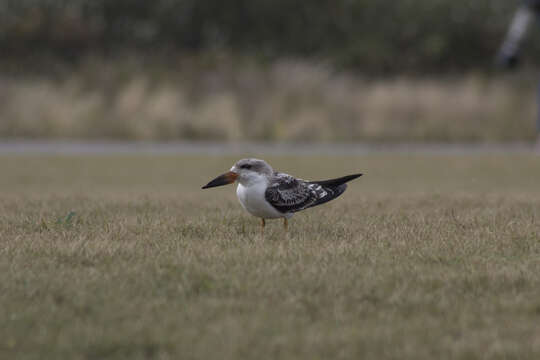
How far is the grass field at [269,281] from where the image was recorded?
300 cm

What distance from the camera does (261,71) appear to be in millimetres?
23016

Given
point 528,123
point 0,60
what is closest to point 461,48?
point 528,123

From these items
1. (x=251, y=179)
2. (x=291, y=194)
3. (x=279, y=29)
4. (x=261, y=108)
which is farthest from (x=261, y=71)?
(x=251, y=179)

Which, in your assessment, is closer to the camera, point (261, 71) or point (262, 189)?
point (262, 189)

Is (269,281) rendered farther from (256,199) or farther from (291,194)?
(291,194)

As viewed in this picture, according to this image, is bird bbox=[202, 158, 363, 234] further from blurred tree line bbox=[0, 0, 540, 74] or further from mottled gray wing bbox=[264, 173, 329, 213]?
blurred tree line bbox=[0, 0, 540, 74]

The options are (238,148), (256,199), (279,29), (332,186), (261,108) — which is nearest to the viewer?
(256,199)

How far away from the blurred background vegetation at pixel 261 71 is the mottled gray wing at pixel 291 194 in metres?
14.1

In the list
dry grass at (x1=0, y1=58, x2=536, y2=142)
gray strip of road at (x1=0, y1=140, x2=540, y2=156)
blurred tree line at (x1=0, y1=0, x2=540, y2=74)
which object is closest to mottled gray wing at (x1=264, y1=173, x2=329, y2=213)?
gray strip of road at (x1=0, y1=140, x2=540, y2=156)

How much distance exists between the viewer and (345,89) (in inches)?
866

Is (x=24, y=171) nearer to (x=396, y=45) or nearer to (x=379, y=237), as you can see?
(x=379, y=237)

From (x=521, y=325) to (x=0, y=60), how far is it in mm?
26507

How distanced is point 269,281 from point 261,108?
17.2 metres

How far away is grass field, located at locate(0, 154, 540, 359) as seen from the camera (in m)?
3.00
